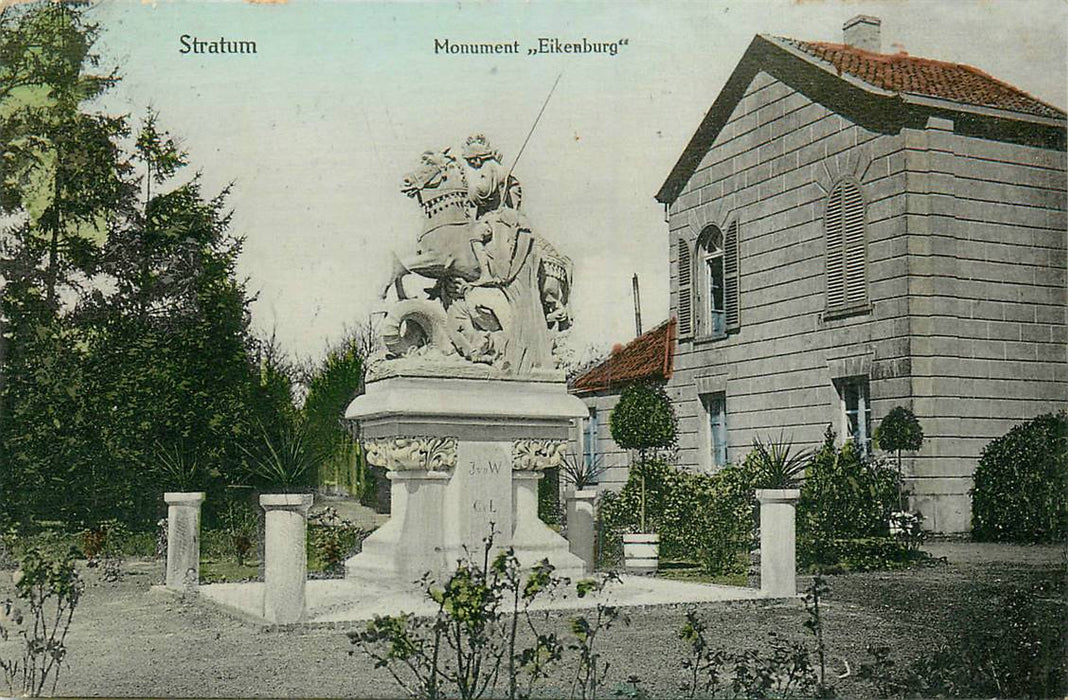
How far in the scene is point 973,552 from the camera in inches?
378

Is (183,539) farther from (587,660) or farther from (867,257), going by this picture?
(867,257)

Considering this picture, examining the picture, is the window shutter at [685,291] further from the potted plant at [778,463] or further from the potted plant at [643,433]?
the potted plant at [778,463]

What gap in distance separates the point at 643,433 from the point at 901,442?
2.63 m

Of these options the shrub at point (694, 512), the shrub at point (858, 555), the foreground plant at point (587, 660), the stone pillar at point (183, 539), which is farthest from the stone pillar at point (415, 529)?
the shrub at point (858, 555)

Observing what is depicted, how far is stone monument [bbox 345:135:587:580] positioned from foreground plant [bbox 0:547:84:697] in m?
2.47

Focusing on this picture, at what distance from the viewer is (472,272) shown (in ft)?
33.1

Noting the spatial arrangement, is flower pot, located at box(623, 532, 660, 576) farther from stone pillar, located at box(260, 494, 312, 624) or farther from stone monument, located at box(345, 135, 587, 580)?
stone pillar, located at box(260, 494, 312, 624)

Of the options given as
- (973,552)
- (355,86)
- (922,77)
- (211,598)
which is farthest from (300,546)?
(922,77)

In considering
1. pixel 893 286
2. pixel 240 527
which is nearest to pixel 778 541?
pixel 893 286

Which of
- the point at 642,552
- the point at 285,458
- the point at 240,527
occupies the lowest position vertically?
the point at 642,552

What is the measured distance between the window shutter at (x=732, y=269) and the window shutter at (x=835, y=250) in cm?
103

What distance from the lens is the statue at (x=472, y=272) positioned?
10.0 metres

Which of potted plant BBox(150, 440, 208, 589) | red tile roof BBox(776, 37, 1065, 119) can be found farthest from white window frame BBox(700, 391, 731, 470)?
potted plant BBox(150, 440, 208, 589)

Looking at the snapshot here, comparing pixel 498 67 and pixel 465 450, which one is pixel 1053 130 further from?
pixel 465 450
